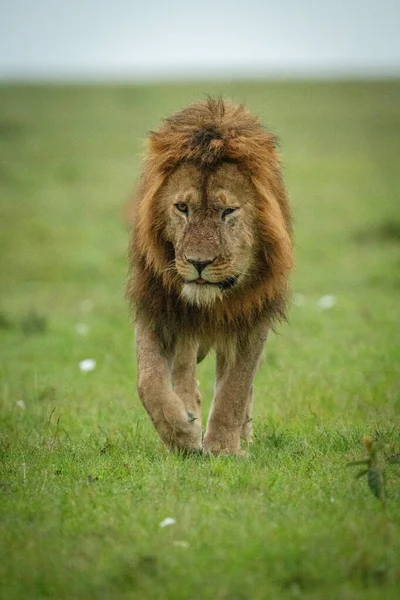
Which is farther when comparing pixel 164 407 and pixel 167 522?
pixel 164 407

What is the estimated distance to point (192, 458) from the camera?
215 inches

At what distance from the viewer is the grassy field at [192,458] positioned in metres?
3.78

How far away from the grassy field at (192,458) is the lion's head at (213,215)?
35.4 inches

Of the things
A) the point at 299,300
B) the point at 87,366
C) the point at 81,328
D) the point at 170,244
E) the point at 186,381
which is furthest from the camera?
the point at 299,300

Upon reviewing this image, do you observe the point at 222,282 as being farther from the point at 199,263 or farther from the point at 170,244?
the point at 170,244

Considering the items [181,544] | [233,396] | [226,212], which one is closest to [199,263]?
[226,212]

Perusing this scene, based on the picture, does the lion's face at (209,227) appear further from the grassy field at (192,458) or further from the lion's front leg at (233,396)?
the grassy field at (192,458)

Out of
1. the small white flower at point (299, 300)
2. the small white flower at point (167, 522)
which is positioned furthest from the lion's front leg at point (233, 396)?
the small white flower at point (299, 300)

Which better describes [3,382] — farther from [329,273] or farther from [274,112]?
[274,112]

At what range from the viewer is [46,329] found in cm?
1064

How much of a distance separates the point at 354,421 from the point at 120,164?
21.6m

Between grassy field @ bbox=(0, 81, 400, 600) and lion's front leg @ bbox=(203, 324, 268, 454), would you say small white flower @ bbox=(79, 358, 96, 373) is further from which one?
lion's front leg @ bbox=(203, 324, 268, 454)

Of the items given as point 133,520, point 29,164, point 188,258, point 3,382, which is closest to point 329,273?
point 3,382

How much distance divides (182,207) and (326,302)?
635cm
